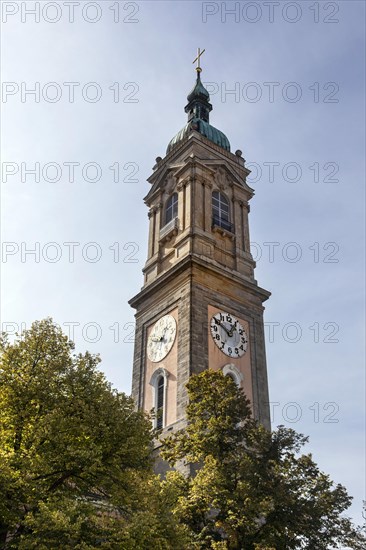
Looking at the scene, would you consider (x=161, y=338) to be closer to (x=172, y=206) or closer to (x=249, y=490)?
(x=172, y=206)

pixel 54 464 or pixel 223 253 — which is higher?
pixel 223 253

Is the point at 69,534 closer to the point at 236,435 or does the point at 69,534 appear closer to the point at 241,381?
the point at 236,435

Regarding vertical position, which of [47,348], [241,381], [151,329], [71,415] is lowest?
[71,415]

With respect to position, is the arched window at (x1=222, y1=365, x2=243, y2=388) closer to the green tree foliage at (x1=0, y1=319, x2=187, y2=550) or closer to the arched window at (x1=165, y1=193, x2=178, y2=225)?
the arched window at (x1=165, y1=193, x2=178, y2=225)

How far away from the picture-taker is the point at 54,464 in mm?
16281

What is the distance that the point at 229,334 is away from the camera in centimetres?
3438

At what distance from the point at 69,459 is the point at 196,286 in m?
19.1

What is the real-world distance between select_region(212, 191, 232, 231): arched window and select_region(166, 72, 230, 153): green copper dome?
485 cm

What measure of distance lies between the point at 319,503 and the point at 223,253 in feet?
68.0

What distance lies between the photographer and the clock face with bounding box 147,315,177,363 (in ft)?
112

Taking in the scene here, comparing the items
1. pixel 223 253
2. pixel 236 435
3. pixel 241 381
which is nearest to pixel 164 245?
pixel 223 253

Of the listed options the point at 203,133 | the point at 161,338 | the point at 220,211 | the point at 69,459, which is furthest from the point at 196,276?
the point at 69,459

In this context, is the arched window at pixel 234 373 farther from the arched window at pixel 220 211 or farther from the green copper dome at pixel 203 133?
the green copper dome at pixel 203 133

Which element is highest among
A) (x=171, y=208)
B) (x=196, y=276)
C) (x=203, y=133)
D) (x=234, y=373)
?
(x=203, y=133)
